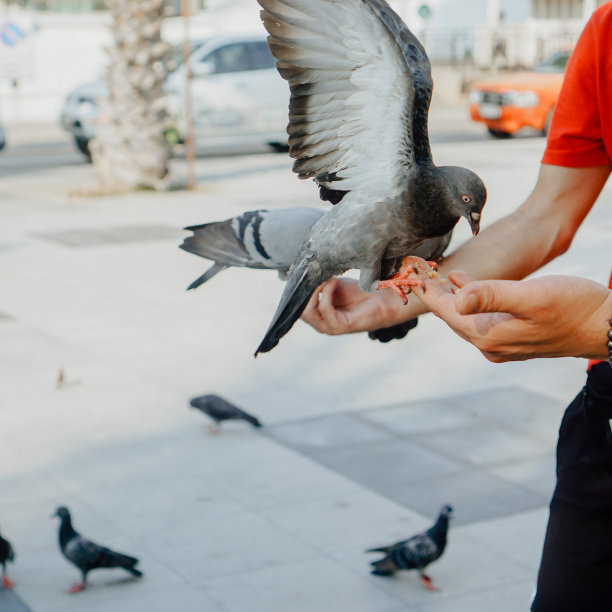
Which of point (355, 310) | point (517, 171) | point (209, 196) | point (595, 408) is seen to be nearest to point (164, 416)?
point (355, 310)

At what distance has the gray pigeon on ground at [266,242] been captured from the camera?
2762mm

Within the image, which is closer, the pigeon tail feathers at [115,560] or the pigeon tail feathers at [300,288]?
the pigeon tail feathers at [300,288]

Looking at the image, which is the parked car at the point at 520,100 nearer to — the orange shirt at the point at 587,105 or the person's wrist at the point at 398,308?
A: the orange shirt at the point at 587,105

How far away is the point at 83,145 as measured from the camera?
1798 centimetres

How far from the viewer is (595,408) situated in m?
2.36

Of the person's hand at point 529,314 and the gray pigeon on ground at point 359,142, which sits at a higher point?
the gray pigeon on ground at point 359,142

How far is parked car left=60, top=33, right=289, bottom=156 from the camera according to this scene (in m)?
17.6

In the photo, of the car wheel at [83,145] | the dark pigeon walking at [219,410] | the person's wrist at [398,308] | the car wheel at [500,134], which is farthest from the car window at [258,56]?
the person's wrist at [398,308]

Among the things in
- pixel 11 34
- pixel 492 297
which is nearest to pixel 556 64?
pixel 11 34

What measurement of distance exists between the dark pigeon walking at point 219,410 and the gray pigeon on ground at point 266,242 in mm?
2778

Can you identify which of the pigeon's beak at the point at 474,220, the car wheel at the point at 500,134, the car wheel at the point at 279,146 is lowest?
the car wheel at the point at 500,134

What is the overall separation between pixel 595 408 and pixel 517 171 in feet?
45.4

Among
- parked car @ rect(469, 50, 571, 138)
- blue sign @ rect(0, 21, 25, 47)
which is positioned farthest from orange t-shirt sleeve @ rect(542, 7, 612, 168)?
blue sign @ rect(0, 21, 25, 47)

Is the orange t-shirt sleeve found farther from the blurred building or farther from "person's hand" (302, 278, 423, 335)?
the blurred building
